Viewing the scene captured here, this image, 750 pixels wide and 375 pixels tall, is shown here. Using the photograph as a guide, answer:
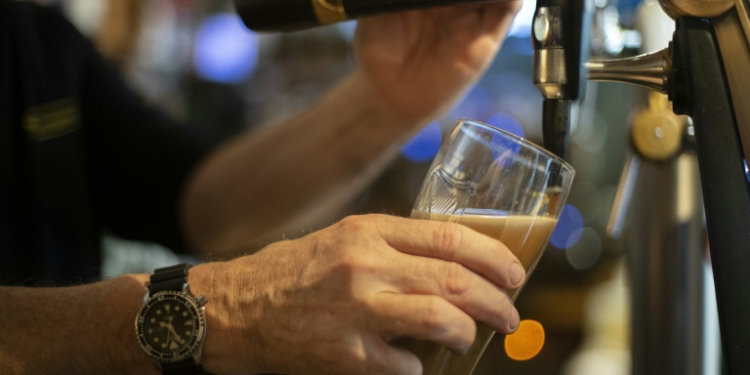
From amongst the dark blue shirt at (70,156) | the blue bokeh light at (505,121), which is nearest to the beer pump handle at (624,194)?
the dark blue shirt at (70,156)

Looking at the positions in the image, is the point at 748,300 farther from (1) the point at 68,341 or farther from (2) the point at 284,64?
(2) the point at 284,64

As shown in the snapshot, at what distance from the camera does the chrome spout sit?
52 cm

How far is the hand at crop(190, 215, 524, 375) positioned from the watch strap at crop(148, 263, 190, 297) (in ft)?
0.25

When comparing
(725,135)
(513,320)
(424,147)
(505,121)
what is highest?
(725,135)

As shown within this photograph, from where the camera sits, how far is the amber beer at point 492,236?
0.53 m

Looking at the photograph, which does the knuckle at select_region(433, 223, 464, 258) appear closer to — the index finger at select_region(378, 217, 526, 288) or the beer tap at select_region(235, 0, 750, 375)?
the index finger at select_region(378, 217, 526, 288)

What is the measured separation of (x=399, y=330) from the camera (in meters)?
0.51

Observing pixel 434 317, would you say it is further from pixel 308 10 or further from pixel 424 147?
pixel 424 147

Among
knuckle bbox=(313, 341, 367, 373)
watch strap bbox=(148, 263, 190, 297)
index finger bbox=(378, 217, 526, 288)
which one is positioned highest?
index finger bbox=(378, 217, 526, 288)

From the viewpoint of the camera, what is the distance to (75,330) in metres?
0.72

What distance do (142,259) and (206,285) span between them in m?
1.48

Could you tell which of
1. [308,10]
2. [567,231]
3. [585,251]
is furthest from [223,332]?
[567,231]

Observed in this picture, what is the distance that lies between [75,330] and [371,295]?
0.34m

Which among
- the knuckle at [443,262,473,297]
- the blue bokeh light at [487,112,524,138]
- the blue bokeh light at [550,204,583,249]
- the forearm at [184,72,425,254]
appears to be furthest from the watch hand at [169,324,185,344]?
the blue bokeh light at [487,112,524,138]
